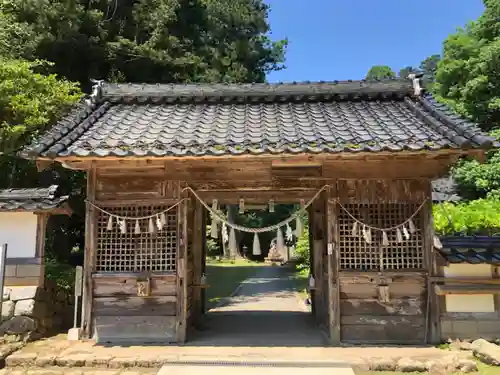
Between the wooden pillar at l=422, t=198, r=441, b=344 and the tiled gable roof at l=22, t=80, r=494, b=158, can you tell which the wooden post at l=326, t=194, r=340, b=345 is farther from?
the wooden pillar at l=422, t=198, r=441, b=344

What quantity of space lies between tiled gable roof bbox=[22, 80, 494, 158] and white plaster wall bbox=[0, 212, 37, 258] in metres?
2.20

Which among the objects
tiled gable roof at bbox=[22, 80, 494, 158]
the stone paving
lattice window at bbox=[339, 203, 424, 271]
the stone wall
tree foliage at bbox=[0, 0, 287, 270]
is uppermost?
tree foliage at bbox=[0, 0, 287, 270]

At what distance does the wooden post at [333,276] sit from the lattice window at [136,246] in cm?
309

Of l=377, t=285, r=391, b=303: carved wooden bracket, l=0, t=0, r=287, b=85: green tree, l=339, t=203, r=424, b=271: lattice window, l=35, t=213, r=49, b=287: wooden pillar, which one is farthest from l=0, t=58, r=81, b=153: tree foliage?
l=377, t=285, r=391, b=303: carved wooden bracket

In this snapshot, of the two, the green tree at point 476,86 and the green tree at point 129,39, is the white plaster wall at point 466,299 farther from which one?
the green tree at point 129,39

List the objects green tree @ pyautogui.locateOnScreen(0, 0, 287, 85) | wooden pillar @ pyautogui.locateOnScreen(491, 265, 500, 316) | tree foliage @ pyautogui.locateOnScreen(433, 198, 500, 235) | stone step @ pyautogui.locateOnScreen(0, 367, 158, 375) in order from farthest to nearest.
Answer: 1. green tree @ pyautogui.locateOnScreen(0, 0, 287, 85)
2. tree foliage @ pyautogui.locateOnScreen(433, 198, 500, 235)
3. wooden pillar @ pyautogui.locateOnScreen(491, 265, 500, 316)
4. stone step @ pyautogui.locateOnScreen(0, 367, 158, 375)

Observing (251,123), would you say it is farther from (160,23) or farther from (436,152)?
(160,23)

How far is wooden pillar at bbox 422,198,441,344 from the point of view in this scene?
7719 millimetres

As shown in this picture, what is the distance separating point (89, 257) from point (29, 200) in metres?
1.82

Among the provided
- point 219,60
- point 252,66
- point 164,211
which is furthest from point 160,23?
point 164,211

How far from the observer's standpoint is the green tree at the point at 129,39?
1619cm

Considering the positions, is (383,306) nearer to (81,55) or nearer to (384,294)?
(384,294)

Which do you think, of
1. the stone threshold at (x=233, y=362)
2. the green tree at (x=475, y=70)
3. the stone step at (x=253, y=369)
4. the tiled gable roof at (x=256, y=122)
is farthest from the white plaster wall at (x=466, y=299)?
the green tree at (x=475, y=70)

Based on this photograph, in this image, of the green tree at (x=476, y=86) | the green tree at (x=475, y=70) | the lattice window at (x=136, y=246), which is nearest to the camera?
the lattice window at (x=136, y=246)
